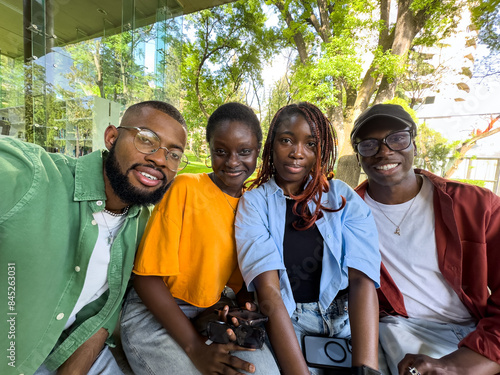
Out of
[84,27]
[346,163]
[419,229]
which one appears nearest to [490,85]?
[346,163]

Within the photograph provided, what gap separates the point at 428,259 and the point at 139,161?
1771 mm

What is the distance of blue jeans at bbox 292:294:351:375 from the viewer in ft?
4.41

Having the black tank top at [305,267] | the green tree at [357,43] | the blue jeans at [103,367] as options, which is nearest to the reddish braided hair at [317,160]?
the black tank top at [305,267]

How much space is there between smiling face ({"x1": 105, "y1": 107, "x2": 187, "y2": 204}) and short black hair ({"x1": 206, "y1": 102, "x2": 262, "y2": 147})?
300mm

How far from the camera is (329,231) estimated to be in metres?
1.35

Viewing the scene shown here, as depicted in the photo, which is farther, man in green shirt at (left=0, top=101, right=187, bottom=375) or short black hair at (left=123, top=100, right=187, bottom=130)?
short black hair at (left=123, top=100, right=187, bottom=130)

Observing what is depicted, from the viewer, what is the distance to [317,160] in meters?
1.48

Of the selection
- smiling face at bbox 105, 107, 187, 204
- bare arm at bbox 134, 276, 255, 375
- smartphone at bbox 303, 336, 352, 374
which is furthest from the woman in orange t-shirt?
smartphone at bbox 303, 336, 352, 374

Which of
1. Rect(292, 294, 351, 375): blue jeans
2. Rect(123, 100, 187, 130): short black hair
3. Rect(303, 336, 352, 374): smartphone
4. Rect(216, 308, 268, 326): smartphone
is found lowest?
Rect(303, 336, 352, 374): smartphone

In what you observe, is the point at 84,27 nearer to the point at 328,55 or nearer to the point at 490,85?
the point at 328,55

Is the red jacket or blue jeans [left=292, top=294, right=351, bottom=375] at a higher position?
the red jacket

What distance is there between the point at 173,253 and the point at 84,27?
7.56 metres

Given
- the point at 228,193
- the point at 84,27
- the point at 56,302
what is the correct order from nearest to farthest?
the point at 56,302 < the point at 228,193 < the point at 84,27

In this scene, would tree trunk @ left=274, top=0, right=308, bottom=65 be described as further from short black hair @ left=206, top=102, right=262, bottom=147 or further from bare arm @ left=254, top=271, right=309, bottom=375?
bare arm @ left=254, top=271, right=309, bottom=375
